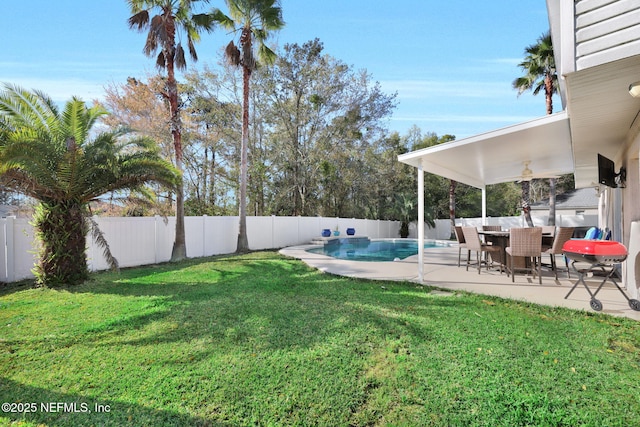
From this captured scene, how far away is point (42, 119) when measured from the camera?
21.9 feet

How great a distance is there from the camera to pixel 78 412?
8.02 ft

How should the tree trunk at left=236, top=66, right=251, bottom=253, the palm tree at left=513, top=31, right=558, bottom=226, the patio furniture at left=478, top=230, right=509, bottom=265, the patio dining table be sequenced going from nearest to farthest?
1. the patio dining table
2. the patio furniture at left=478, top=230, right=509, bottom=265
3. the tree trunk at left=236, top=66, right=251, bottom=253
4. the palm tree at left=513, top=31, right=558, bottom=226

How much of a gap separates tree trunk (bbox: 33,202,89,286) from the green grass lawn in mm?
1392

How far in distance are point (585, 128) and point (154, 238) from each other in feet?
36.5

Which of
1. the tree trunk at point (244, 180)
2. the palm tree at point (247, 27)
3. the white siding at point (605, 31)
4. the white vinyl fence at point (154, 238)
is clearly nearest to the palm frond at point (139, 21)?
the palm tree at point (247, 27)

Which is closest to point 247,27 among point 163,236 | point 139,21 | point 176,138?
point 139,21

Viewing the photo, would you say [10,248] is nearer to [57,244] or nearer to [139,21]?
[57,244]

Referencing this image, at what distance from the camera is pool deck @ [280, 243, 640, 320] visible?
4762mm

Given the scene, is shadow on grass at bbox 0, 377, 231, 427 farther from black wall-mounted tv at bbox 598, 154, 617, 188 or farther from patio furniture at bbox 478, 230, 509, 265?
patio furniture at bbox 478, 230, 509, 265

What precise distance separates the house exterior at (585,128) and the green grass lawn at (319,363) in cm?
264

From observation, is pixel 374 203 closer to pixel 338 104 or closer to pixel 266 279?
pixel 338 104

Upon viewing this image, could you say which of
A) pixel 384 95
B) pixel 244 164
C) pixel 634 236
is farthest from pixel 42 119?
pixel 384 95

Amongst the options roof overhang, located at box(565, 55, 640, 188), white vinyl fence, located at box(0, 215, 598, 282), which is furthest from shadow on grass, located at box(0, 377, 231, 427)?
white vinyl fence, located at box(0, 215, 598, 282)

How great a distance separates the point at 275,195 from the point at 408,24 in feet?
43.9
